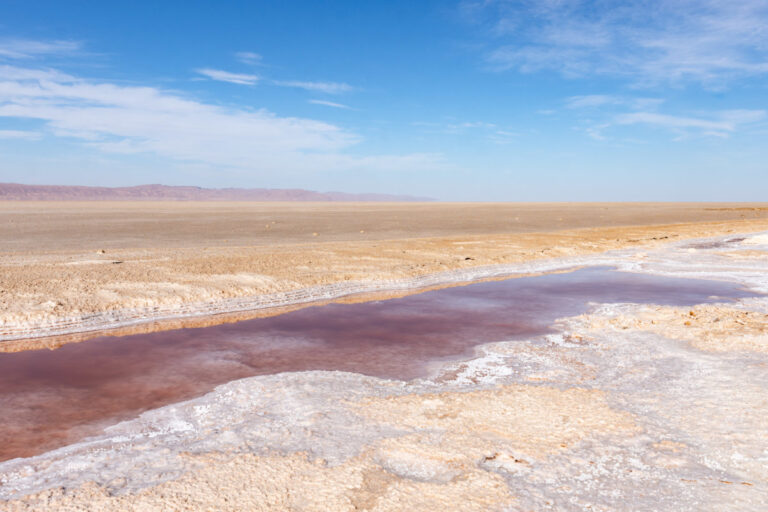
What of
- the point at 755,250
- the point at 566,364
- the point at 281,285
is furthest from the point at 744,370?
the point at 755,250

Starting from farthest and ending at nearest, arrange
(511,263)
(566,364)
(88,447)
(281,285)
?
(511,263) < (281,285) < (566,364) < (88,447)

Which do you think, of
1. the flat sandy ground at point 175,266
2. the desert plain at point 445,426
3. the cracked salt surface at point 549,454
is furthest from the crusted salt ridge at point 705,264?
the cracked salt surface at point 549,454

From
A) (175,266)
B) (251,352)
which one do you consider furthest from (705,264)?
(175,266)

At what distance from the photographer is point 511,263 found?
15352 mm

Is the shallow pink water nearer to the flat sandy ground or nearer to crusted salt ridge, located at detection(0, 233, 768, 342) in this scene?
crusted salt ridge, located at detection(0, 233, 768, 342)

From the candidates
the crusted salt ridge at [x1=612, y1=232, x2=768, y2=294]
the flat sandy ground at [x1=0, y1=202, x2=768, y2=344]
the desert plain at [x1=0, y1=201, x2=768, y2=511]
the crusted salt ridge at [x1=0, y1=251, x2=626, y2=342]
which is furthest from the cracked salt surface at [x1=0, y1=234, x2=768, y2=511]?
the crusted salt ridge at [x1=612, y1=232, x2=768, y2=294]

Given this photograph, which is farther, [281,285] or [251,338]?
[281,285]

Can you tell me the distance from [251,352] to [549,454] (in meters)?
4.37

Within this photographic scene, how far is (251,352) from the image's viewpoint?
737 cm

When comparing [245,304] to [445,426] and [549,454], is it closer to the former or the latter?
[445,426]

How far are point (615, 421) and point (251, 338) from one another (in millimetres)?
5099

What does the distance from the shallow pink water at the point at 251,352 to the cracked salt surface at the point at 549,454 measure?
19.0 inches

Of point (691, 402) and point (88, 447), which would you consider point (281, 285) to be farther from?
point (691, 402)

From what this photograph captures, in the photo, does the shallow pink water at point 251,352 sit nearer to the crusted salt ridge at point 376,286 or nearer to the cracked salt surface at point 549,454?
the cracked salt surface at point 549,454
